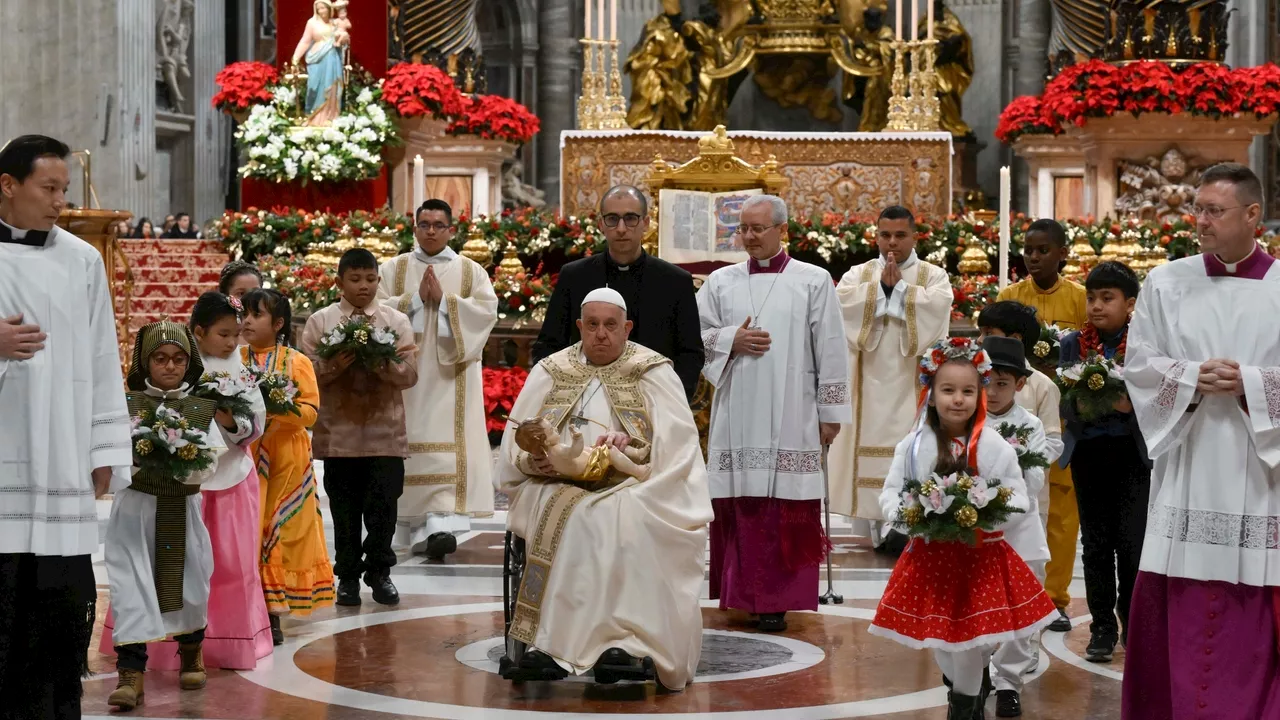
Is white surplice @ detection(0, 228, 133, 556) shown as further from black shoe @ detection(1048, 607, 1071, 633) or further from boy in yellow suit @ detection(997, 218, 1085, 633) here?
black shoe @ detection(1048, 607, 1071, 633)

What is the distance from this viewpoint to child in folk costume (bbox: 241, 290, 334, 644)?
23.5 ft

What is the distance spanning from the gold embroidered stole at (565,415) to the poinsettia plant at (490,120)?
1186cm

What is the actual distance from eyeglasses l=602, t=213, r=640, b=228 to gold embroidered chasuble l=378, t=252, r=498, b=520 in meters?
1.98

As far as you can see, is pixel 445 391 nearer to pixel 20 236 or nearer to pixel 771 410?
pixel 771 410

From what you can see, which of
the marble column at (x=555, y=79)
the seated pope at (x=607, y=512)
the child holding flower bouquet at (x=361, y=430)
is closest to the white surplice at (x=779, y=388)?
the seated pope at (x=607, y=512)

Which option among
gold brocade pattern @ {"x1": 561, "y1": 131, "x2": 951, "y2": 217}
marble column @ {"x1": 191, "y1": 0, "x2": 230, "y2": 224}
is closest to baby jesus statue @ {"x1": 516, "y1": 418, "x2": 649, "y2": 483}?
gold brocade pattern @ {"x1": 561, "y1": 131, "x2": 951, "y2": 217}

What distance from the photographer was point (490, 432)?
13234mm

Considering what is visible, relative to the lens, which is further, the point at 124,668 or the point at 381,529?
the point at 381,529

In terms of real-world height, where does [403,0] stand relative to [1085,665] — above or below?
above

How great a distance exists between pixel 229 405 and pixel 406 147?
11.8m

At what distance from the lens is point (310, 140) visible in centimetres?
1659

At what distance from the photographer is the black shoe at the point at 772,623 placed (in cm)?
744

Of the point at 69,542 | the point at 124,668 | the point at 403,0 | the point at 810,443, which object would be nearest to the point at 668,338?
the point at 810,443

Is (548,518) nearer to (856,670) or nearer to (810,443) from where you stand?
(856,670)
